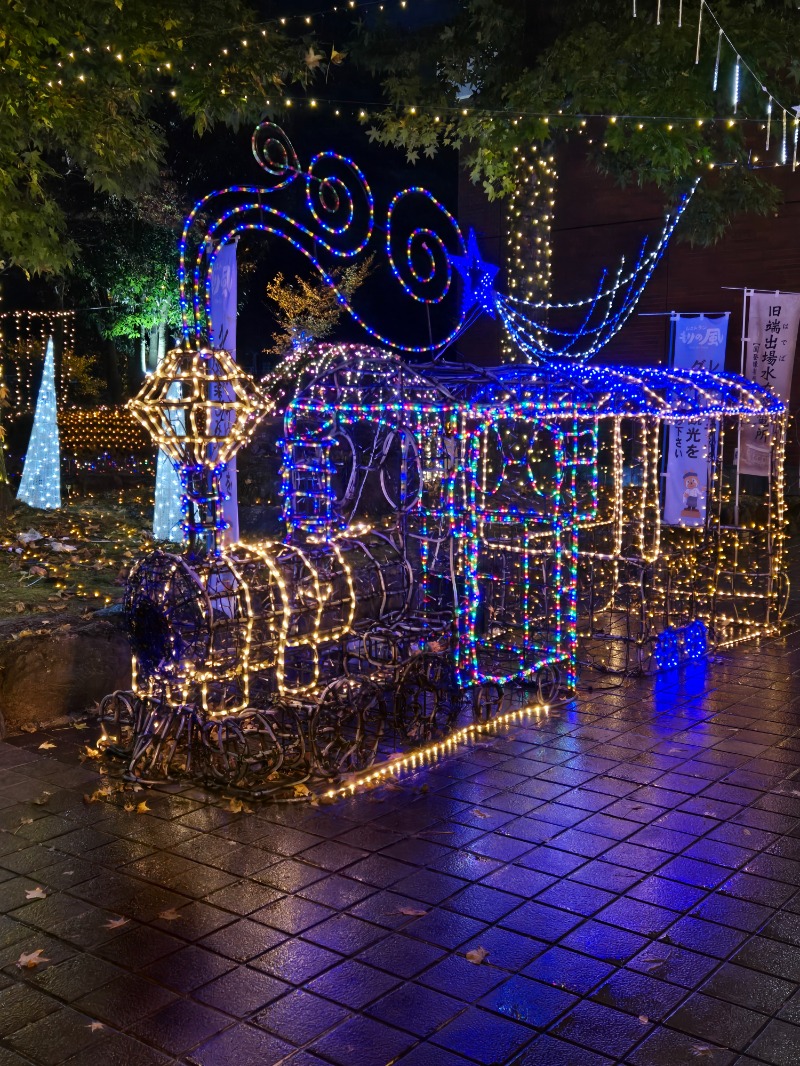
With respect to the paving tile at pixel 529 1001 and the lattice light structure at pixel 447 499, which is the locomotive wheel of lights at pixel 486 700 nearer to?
the lattice light structure at pixel 447 499

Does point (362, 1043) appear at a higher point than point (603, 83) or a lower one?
lower

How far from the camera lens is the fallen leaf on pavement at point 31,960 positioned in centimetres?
417

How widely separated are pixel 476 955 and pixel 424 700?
2970mm

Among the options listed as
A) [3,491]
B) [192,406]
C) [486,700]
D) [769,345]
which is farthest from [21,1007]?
[769,345]

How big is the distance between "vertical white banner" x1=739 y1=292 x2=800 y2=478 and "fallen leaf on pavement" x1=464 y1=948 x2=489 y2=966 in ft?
39.7

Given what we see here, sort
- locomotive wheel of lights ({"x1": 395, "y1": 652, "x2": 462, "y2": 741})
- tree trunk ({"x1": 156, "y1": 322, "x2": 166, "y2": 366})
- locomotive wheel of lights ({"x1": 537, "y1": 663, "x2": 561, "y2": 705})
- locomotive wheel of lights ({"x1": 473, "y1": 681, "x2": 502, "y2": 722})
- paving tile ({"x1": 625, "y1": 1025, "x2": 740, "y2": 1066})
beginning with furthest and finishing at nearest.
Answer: tree trunk ({"x1": 156, "y1": 322, "x2": 166, "y2": 366})
locomotive wheel of lights ({"x1": 537, "y1": 663, "x2": 561, "y2": 705})
locomotive wheel of lights ({"x1": 473, "y1": 681, "x2": 502, "y2": 722})
locomotive wheel of lights ({"x1": 395, "y1": 652, "x2": 462, "y2": 741})
paving tile ({"x1": 625, "y1": 1025, "x2": 740, "y2": 1066})

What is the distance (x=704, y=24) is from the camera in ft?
38.8

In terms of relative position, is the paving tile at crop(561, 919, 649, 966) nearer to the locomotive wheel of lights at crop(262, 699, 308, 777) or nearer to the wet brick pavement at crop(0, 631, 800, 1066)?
the wet brick pavement at crop(0, 631, 800, 1066)

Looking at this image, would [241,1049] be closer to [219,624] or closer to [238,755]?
[238,755]

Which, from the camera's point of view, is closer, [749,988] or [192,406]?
[749,988]

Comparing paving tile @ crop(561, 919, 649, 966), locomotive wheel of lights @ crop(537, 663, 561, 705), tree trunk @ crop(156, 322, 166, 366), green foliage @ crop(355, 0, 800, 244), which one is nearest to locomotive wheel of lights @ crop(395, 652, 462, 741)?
locomotive wheel of lights @ crop(537, 663, 561, 705)

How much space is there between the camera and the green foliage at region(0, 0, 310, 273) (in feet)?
30.8

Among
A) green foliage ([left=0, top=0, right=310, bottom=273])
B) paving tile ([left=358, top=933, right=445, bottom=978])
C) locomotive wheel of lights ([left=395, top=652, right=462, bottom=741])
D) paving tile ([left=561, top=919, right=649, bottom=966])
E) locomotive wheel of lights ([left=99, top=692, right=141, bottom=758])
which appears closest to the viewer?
paving tile ([left=358, top=933, right=445, bottom=978])

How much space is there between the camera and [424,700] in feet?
23.4
